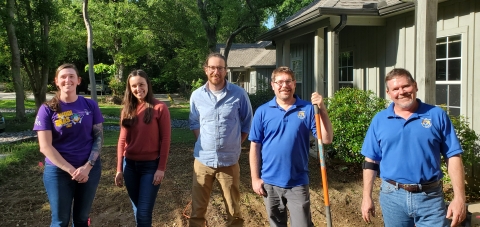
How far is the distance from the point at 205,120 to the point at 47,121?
126 centimetres

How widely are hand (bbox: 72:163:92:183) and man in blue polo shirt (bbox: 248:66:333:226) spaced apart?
1.32 metres

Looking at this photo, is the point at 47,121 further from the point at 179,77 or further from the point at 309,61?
the point at 179,77

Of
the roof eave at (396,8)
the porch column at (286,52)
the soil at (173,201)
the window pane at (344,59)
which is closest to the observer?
the soil at (173,201)

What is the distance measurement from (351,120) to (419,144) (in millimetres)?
3836

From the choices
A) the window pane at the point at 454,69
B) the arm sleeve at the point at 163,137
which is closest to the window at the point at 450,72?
the window pane at the point at 454,69

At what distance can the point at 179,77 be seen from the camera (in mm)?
25578

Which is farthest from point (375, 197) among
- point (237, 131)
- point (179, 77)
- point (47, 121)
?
point (179, 77)

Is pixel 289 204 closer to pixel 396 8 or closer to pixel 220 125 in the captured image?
pixel 220 125

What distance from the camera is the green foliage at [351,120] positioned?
6.09 metres

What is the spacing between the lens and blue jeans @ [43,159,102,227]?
3.00 metres

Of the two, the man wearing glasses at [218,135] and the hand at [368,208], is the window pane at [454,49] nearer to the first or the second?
the man wearing glasses at [218,135]

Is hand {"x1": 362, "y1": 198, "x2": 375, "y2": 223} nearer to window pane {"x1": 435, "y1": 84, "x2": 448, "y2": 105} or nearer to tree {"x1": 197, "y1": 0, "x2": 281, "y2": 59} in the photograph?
window pane {"x1": 435, "y1": 84, "x2": 448, "y2": 105}

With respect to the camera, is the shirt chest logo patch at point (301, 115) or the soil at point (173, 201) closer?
the shirt chest logo patch at point (301, 115)

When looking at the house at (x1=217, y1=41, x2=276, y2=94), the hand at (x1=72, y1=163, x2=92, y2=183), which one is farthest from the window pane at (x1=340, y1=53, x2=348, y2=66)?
the house at (x1=217, y1=41, x2=276, y2=94)
